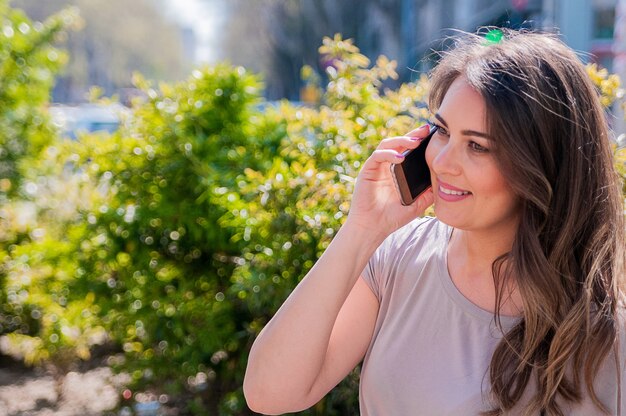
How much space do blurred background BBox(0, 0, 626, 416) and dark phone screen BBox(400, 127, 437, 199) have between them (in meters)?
0.56

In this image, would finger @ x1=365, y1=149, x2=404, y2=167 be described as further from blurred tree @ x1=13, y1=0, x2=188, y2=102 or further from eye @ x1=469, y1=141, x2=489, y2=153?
blurred tree @ x1=13, y1=0, x2=188, y2=102

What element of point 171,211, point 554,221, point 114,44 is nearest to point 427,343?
point 554,221

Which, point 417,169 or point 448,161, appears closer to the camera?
point 448,161

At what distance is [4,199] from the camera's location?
5.09 m

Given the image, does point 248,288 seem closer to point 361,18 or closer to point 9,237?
point 9,237

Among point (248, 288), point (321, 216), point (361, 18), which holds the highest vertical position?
point (321, 216)

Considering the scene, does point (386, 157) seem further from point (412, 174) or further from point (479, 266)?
point (479, 266)

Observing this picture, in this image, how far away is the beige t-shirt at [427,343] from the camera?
1.55 meters

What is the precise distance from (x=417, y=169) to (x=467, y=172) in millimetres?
182

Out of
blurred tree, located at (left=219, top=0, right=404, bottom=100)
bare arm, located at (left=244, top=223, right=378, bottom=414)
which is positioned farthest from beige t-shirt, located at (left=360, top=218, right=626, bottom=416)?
blurred tree, located at (left=219, top=0, right=404, bottom=100)

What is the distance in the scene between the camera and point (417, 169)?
1757 mm

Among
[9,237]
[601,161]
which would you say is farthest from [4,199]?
[601,161]

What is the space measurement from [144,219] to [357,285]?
7.06 feet

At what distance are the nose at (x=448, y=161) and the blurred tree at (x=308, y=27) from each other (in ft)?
100
